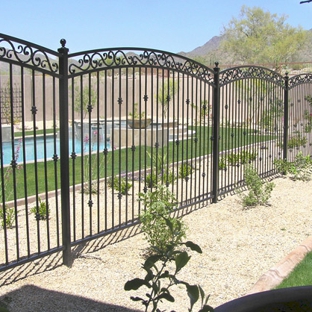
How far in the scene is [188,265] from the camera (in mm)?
4867

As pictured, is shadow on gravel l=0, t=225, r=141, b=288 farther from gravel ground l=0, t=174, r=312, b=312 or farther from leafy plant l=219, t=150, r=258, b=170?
leafy plant l=219, t=150, r=258, b=170

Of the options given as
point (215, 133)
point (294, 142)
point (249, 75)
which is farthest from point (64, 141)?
point (294, 142)

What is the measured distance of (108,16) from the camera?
71500 mm

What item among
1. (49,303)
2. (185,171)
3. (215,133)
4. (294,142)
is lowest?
(49,303)

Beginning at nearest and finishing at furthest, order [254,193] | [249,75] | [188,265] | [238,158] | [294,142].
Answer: [188,265] → [254,193] → [238,158] → [249,75] → [294,142]

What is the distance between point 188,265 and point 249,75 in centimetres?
433

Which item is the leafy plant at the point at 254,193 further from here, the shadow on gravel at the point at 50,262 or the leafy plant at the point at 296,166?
the leafy plant at the point at 296,166

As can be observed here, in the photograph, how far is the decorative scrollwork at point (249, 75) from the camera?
24.9 ft

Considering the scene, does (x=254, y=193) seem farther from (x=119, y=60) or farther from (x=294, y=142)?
(x=294, y=142)

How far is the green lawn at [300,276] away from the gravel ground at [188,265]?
29 cm

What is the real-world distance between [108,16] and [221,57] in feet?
65.1

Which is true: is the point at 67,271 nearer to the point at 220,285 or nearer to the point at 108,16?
the point at 220,285

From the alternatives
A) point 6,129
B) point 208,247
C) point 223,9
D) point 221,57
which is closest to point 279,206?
point 208,247

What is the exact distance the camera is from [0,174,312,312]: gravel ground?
4.03 meters
